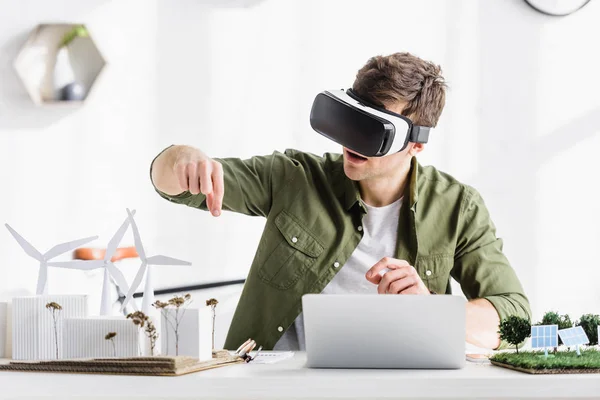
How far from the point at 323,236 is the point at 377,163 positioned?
25cm

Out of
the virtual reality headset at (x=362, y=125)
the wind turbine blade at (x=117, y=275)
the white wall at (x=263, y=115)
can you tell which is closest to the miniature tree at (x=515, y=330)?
the virtual reality headset at (x=362, y=125)

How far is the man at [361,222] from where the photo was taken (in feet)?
6.85

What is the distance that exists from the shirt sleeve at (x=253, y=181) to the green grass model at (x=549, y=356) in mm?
973

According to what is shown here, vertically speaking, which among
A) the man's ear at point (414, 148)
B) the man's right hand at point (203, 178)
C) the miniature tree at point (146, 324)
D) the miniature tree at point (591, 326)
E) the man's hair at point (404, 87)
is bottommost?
the miniature tree at point (591, 326)

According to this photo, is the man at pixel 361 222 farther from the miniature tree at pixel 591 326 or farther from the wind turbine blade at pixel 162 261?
the miniature tree at pixel 591 326

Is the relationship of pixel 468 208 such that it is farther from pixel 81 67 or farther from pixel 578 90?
pixel 81 67

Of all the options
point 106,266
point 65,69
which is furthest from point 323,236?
point 65,69

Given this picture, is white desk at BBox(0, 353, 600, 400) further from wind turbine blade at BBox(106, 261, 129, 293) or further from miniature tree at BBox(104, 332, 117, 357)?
wind turbine blade at BBox(106, 261, 129, 293)

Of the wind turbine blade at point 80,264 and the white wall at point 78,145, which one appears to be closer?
the wind turbine blade at point 80,264

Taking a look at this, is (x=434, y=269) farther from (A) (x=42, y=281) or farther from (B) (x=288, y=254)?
(A) (x=42, y=281)

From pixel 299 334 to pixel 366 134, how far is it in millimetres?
642

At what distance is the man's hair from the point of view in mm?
2055

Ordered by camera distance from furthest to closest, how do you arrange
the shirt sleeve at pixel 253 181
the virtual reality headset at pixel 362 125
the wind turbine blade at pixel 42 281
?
1. the shirt sleeve at pixel 253 181
2. the virtual reality headset at pixel 362 125
3. the wind turbine blade at pixel 42 281

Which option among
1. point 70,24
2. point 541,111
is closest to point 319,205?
point 541,111
